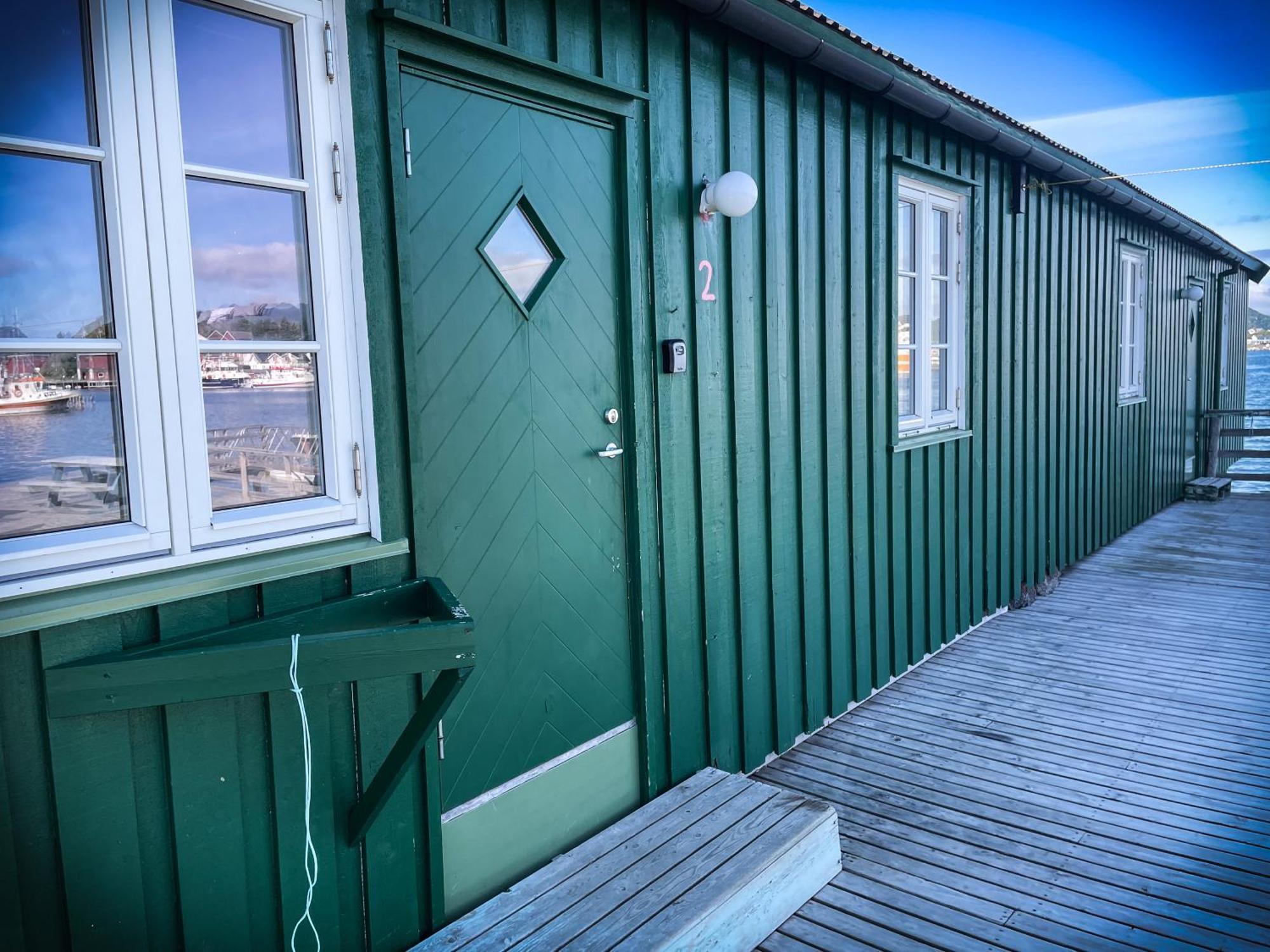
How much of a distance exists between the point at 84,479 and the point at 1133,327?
937cm

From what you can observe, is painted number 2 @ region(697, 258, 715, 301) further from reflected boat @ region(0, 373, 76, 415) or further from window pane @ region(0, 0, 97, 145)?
reflected boat @ region(0, 373, 76, 415)

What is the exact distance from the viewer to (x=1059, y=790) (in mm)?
3461

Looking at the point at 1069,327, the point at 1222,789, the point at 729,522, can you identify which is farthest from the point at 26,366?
the point at 1069,327

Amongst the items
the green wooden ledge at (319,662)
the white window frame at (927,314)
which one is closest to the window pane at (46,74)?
the green wooden ledge at (319,662)

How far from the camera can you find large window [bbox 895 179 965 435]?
4859 millimetres

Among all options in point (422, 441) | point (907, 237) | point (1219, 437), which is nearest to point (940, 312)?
point (907, 237)

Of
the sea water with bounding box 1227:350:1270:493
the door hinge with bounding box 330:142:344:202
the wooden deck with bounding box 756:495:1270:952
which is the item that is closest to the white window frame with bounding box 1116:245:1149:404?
the sea water with bounding box 1227:350:1270:493

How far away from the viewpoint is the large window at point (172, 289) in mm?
1726

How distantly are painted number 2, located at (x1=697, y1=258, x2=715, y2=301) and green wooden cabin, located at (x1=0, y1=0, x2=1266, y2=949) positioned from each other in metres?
0.03

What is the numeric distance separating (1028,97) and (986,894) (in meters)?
28.0

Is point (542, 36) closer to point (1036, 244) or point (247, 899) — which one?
point (247, 899)

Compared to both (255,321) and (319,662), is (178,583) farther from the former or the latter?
(255,321)

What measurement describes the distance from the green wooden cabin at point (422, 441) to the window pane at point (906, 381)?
0.25 metres

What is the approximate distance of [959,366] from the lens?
5.30 m
